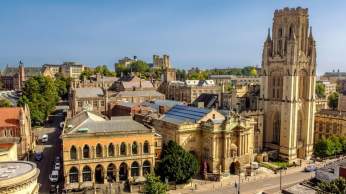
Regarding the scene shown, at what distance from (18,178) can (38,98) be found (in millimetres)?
78096

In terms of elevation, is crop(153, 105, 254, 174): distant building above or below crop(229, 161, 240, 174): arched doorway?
above

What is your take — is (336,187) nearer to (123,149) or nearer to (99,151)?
(123,149)

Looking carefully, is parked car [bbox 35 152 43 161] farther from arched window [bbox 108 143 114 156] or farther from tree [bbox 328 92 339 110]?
tree [bbox 328 92 339 110]

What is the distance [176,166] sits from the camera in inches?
2232

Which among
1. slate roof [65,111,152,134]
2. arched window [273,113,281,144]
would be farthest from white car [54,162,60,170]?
arched window [273,113,281,144]

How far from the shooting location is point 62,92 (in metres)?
149

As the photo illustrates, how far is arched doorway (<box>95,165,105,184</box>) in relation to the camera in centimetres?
5669

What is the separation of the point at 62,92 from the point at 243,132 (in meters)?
105

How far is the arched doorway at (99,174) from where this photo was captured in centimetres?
5669

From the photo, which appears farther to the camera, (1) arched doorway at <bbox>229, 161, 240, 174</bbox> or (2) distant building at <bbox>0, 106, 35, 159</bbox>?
(1) arched doorway at <bbox>229, 161, 240, 174</bbox>

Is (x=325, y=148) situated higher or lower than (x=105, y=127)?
lower

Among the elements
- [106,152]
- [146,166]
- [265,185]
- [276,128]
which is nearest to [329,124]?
[276,128]

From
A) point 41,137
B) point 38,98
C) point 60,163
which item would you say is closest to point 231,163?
point 60,163

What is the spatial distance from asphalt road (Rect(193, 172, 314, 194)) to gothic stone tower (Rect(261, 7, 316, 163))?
34.4 feet
